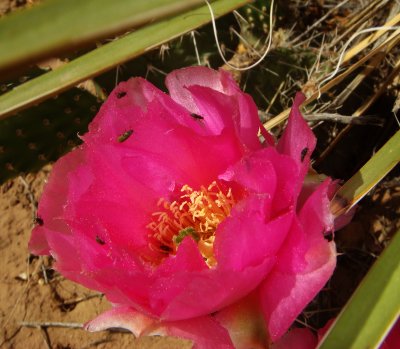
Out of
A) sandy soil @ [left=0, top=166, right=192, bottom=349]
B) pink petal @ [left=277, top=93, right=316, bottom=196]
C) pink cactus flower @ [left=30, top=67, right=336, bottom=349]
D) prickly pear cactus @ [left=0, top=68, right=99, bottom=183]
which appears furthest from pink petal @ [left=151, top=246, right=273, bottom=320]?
sandy soil @ [left=0, top=166, right=192, bottom=349]

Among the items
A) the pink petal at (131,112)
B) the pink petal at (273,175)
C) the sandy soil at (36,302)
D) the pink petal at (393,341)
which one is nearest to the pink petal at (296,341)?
the pink petal at (393,341)

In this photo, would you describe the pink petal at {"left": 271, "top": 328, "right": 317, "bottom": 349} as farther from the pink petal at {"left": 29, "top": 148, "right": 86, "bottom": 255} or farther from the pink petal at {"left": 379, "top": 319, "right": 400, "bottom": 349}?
the pink petal at {"left": 29, "top": 148, "right": 86, "bottom": 255}

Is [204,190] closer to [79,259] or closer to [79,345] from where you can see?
[79,259]

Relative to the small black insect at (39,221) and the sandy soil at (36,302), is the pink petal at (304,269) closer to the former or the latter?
the small black insect at (39,221)

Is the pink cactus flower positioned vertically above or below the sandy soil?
above

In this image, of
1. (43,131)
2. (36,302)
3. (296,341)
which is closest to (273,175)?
(296,341)

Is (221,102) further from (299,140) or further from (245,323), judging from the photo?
(245,323)
